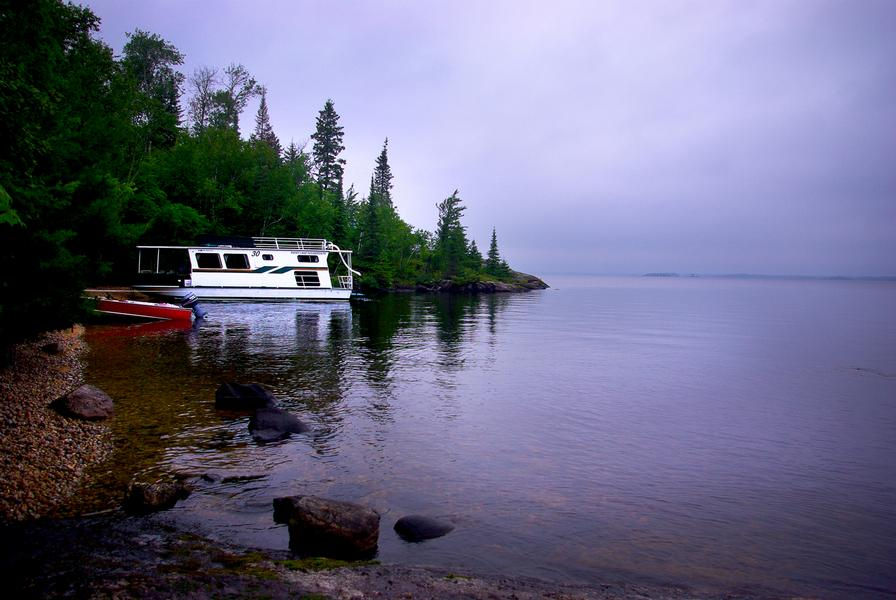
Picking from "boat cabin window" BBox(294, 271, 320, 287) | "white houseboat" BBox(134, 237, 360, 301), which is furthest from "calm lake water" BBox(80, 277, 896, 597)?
"boat cabin window" BBox(294, 271, 320, 287)

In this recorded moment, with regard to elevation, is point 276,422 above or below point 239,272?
below

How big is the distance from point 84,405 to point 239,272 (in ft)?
111

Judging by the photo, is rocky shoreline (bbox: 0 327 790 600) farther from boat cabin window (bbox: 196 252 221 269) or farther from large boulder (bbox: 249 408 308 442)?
boat cabin window (bbox: 196 252 221 269)

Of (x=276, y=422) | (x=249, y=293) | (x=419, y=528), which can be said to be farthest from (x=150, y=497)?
(x=249, y=293)

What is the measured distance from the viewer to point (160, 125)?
171ft

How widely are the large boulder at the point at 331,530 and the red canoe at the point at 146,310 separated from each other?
2615cm

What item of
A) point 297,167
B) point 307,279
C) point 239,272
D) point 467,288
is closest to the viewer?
point 239,272

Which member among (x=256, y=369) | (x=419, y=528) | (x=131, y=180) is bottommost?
(x=419, y=528)

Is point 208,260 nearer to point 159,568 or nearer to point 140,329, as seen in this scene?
point 140,329

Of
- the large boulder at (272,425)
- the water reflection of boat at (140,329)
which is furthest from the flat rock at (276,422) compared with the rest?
the water reflection of boat at (140,329)

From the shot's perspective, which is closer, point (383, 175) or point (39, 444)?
point (39, 444)

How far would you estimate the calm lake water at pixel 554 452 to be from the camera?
7512 millimetres

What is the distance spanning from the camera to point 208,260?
4338 centimetres

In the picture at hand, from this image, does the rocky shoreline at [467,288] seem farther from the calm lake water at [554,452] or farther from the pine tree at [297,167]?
the calm lake water at [554,452]
